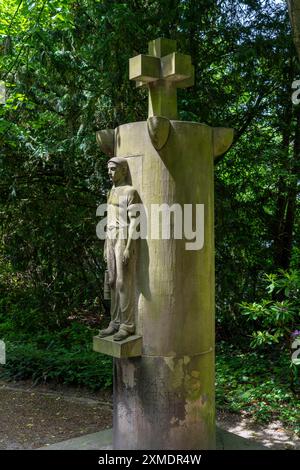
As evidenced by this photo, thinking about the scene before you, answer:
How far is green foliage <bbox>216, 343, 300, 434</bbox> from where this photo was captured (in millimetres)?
5703

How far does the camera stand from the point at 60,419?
5652 mm

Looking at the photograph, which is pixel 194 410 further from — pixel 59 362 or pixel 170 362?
pixel 59 362

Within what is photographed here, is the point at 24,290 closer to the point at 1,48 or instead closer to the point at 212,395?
the point at 1,48

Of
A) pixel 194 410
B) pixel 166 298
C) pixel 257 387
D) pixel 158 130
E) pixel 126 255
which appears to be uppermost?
pixel 158 130

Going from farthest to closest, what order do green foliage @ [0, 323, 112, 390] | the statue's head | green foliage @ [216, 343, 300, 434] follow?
green foliage @ [0, 323, 112, 390], green foliage @ [216, 343, 300, 434], the statue's head

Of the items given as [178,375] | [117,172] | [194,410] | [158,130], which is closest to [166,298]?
[178,375]

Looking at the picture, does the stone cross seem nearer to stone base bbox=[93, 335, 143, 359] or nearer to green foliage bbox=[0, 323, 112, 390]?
stone base bbox=[93, 335, 143, 359]

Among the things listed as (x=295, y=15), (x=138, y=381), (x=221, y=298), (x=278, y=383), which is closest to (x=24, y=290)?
(x=221, y=298)

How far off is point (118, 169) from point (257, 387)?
12.4ft

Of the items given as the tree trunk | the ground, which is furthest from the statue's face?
the ground

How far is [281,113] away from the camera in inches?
309

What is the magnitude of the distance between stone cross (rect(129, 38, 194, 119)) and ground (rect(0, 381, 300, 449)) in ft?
10.9

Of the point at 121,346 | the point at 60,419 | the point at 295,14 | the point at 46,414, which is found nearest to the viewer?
Answer: the point at 121,346

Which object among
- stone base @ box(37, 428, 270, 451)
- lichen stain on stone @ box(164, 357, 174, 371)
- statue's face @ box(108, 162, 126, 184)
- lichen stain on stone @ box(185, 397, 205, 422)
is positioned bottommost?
stone base @ box(37, 428, 270, 451)
